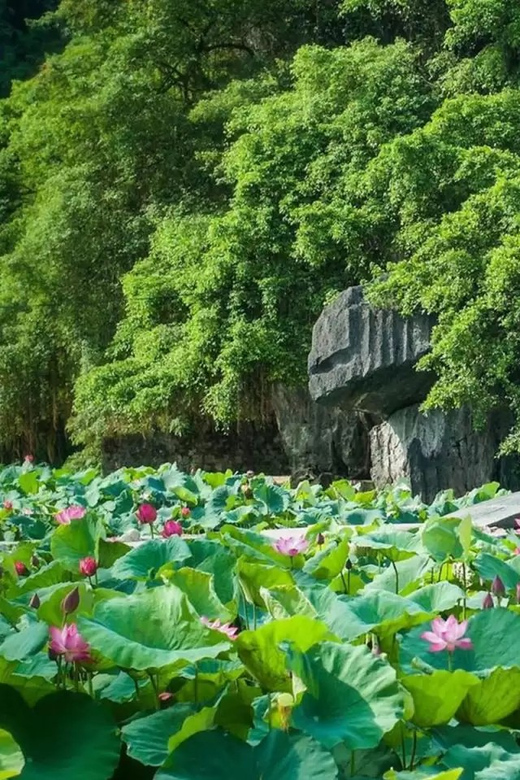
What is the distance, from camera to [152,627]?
3.50 feet

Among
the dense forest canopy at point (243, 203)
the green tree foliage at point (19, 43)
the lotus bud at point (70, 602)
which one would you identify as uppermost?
the green tree foliage at point (19, 43)

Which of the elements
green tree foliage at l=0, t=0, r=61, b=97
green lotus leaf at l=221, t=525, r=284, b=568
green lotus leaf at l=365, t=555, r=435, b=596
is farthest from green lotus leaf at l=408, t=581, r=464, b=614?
green tree foliage at l=0, t=0, r=61, b=97

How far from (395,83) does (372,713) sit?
1315 centimetres

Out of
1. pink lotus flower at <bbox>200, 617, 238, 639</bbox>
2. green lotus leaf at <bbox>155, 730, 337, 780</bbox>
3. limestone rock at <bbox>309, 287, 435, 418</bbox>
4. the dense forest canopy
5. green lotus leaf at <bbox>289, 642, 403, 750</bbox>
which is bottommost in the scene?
green lotus leaf at <bbox>155, 730, 337, 780</bbox>

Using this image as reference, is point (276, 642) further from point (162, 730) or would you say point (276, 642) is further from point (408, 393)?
point (408, 393)

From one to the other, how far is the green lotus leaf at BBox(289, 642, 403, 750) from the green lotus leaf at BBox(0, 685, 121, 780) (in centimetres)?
17

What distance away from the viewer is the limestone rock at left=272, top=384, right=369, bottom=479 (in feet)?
45.7

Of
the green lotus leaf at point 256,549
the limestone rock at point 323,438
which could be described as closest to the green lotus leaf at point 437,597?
the green lotus leaf at point 256,549

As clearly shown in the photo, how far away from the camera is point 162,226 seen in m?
15.0

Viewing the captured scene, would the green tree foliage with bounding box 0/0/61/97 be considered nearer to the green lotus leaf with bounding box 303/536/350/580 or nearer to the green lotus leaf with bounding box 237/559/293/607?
the green lotus leaf with bounding box 303/536/350/580

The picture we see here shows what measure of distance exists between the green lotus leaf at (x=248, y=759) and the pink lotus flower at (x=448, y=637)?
278 mm

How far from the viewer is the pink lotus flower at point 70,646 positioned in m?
1.08

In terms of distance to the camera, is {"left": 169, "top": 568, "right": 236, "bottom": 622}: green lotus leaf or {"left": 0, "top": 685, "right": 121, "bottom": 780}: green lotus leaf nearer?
{"left": 0, "top": 685, "right": 121, "bottom": 780}: green lotus leaf

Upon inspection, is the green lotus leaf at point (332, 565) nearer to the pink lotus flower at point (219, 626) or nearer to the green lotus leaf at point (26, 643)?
the pink lotus flower at point (219, 626)
